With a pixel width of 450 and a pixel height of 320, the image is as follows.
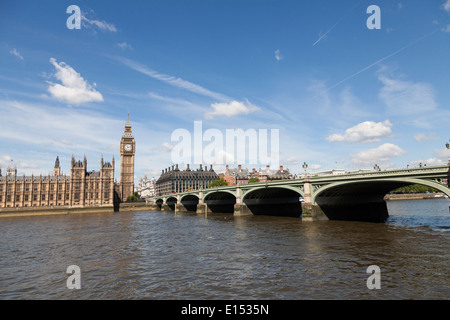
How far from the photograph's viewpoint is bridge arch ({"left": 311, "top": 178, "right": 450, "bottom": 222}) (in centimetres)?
4175

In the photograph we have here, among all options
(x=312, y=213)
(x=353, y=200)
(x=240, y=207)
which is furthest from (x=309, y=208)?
(x=240, y=207)

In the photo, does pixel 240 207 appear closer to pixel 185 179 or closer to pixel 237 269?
pixel 237 269

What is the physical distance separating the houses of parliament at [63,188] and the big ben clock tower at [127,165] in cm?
2465

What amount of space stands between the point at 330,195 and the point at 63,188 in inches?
4425

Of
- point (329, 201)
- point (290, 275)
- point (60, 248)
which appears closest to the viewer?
point (290, 275)

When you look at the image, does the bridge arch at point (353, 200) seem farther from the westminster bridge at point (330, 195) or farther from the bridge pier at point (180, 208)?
the bridge pier at point (180, 208)

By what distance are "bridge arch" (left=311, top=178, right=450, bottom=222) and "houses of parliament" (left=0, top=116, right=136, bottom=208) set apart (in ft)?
325

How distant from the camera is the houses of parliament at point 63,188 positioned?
11025 centimetres

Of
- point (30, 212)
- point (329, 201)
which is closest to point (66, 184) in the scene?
point (30, 212)

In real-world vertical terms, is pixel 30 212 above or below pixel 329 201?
below
